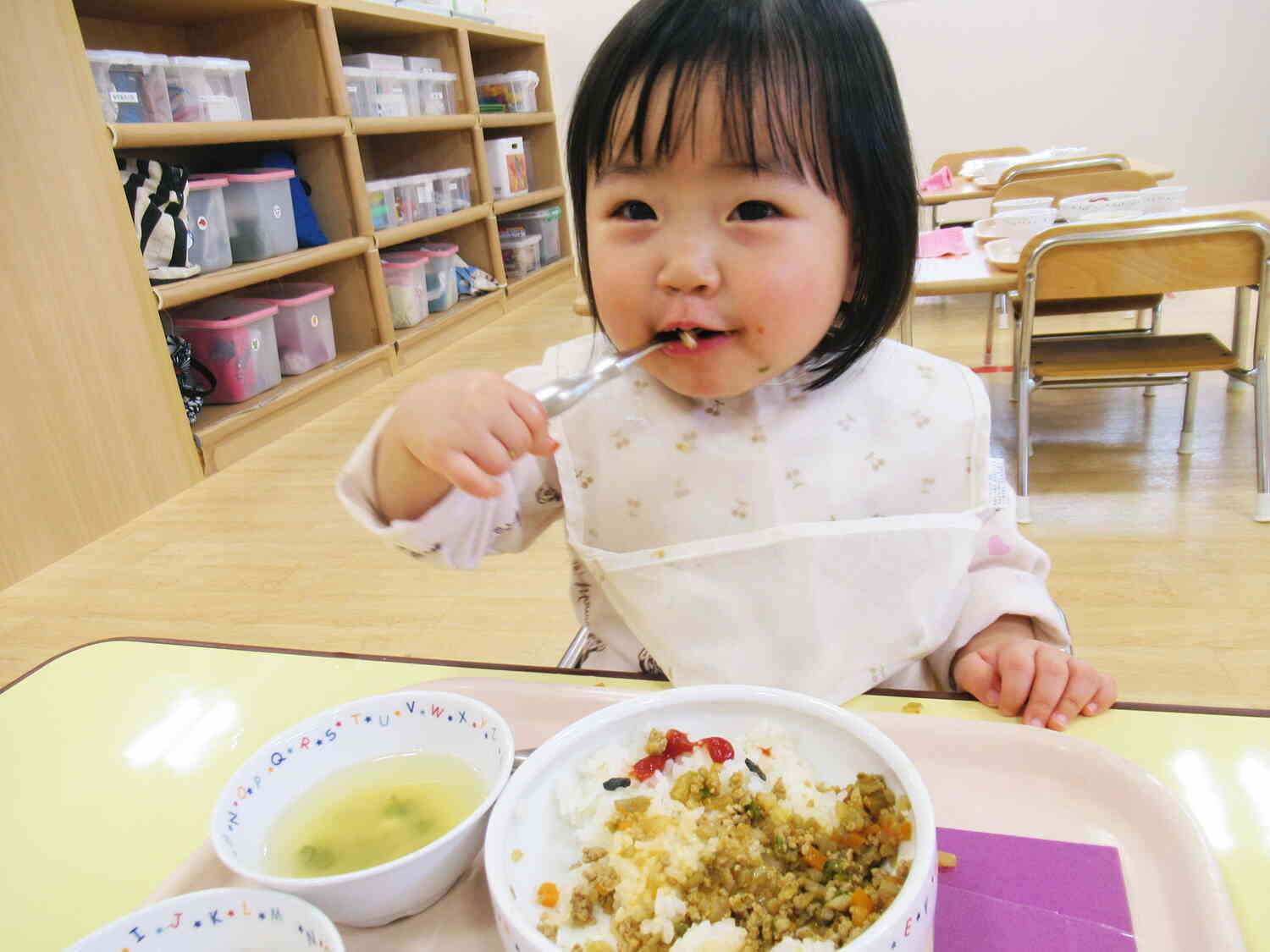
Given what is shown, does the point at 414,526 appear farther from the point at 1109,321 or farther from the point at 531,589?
the point at 1109,321

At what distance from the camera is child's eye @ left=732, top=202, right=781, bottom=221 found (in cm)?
59

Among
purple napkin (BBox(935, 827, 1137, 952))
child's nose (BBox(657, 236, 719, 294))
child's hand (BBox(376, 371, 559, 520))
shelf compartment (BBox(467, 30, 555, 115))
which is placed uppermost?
shelf compartment (BBox(467, 30, 555, 115))

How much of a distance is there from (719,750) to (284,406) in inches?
108

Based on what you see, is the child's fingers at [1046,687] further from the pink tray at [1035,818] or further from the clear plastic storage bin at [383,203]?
the clear plastic storage bin at [383,203]

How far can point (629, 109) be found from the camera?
1.93ft

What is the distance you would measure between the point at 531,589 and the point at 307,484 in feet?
3.14

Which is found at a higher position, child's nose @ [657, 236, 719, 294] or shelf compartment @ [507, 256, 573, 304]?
child's nose @ [657, 236, 719, 294]

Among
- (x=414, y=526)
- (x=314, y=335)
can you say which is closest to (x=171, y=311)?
(x=314, y=335)

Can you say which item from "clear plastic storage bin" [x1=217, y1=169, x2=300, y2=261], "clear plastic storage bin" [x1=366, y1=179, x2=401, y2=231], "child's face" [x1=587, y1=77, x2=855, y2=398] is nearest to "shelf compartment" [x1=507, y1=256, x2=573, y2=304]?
"clear plastic storage bin" [x1=366, y1=179, x2=401, y2=231]

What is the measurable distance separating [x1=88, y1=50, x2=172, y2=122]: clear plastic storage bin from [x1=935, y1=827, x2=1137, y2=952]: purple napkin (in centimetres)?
258

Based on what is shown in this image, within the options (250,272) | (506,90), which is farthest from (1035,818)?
(506,90)

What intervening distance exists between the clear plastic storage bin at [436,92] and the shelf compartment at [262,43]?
719mm

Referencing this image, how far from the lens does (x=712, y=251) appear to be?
0.58 metres

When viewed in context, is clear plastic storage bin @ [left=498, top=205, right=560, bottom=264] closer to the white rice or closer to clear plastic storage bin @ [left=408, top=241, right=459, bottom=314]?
clear plastic storage bin @ [left=408, top=241, right=459, bottom=314]
